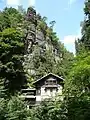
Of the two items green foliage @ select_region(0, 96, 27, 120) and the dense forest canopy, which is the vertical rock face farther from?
green foliage @ select_region(0, 96, 27, 120)

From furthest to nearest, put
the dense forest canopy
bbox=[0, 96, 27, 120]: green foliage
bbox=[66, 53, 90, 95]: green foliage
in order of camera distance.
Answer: bbox=[66, 53, 90, 95]: green foliage, the dense forest canopy, bbox=[0, 96, 27, 120]: green foliage

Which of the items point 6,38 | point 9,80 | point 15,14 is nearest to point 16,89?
point 9,80

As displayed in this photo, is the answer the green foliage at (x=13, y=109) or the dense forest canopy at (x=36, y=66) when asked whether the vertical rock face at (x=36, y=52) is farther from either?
the green foliage at (x=13, y=109)

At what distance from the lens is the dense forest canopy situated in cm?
1941

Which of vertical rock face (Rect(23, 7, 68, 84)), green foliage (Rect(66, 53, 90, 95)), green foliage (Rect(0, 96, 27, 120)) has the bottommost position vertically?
green foliage (Rect(0, 96, 27, 120))

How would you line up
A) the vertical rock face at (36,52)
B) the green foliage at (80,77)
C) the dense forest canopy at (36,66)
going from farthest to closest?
the vertical rock face at (36,52)
the green foliage at (80,77)
the dense forest canopy at (36,66)

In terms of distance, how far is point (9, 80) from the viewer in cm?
3500

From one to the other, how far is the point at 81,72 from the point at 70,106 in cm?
625

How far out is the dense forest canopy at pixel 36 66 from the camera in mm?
19406

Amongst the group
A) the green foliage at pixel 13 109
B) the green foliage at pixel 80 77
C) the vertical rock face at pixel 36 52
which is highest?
the vertical rock face at pixel 36 52

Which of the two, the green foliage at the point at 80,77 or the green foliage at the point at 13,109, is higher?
the green foliage at the point at 80,77

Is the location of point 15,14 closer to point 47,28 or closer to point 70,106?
point 47,28

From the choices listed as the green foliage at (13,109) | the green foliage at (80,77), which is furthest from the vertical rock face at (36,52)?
the green foliage at (13,109)

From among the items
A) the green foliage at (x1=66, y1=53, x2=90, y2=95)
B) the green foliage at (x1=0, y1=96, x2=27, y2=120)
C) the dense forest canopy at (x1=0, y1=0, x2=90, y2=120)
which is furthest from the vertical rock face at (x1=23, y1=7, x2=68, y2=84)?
the green foliage at (x1=0, y1=96, x2=27, y2=120)
